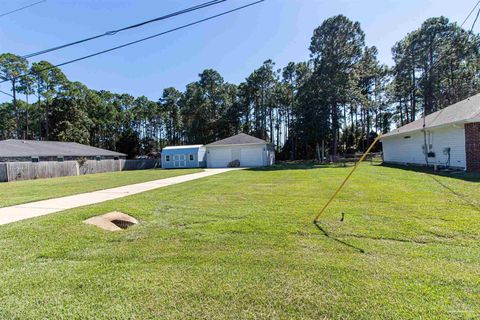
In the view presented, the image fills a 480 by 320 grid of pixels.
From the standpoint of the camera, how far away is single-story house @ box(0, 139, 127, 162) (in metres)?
21.1

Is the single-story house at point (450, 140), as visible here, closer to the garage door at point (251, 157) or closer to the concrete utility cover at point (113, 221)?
the garage door at point (251, 157)

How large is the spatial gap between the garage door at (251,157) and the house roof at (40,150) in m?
17.1

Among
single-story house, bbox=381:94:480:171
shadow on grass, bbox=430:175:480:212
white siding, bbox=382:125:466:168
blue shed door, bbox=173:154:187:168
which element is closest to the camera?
shadow on grass, bbox=430:175:480:212

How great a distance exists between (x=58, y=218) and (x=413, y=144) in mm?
20700

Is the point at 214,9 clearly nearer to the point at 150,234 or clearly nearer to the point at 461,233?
the point at 150,234

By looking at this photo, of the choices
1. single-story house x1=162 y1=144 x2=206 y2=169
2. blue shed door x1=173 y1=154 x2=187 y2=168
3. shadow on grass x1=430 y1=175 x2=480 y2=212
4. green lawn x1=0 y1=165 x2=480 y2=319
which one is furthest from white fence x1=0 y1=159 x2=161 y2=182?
shadow on grass x1=430 y1=175 x2=480 y2=212

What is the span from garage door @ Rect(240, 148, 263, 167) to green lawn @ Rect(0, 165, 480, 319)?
21088mm

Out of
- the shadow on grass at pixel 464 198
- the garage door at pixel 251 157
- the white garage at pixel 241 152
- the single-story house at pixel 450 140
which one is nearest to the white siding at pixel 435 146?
the single-story house at pixel 450 140

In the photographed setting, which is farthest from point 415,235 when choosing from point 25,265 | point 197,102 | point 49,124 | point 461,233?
point 49,124

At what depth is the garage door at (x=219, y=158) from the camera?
28.1 m

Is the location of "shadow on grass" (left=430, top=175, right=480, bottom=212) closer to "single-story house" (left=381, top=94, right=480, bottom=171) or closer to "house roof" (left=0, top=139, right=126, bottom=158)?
"single-story house" (left=381, top=94, right=480, bottom=171)

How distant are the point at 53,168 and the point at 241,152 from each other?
17.2 m

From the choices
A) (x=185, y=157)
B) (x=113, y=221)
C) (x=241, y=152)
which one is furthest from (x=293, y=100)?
(x=113, y=221)

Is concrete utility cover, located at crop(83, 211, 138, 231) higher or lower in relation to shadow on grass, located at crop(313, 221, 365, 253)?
higher
